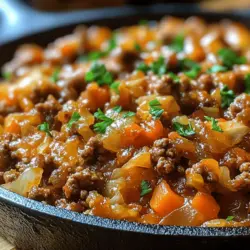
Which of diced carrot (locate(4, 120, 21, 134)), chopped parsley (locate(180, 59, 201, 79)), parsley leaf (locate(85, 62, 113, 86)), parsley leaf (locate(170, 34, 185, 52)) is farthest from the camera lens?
parsley leaf (locate(170, 34, 185, 52))

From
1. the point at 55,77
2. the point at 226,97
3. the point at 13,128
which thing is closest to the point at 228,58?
the point at 226,97

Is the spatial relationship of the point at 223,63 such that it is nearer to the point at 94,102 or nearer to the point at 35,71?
the point at 94,102

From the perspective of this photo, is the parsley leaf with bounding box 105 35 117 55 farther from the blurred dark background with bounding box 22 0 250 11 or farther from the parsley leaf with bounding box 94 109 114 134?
the blurred dark background with bounding box 22 0 250 11

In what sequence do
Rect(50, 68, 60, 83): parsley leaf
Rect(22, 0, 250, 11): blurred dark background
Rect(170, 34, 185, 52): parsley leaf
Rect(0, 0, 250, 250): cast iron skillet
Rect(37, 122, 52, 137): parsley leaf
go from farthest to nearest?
Rect(22, 0, 250, 11): blurred dark background, Rect(170, 34, 185, 52): parsley leaf, Rect(50, 68, 60, 83): parsley leaf, Rect(37, 122, 52, 137): parsley leaf, Rect(0, 0, 250, 250): cast iron skillet

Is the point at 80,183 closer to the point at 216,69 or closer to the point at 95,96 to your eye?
the point at 95,96

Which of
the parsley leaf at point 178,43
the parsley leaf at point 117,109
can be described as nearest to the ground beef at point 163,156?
the parsley leaf at point 117,109

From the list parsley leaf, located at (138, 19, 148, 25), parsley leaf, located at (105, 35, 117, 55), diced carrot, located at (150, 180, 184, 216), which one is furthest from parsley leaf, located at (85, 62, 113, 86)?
parsley leaf, located at (138, 19, 148, 25)

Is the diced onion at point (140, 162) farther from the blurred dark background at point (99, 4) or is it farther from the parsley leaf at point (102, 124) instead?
the blurred dark background at point (99, 4)
